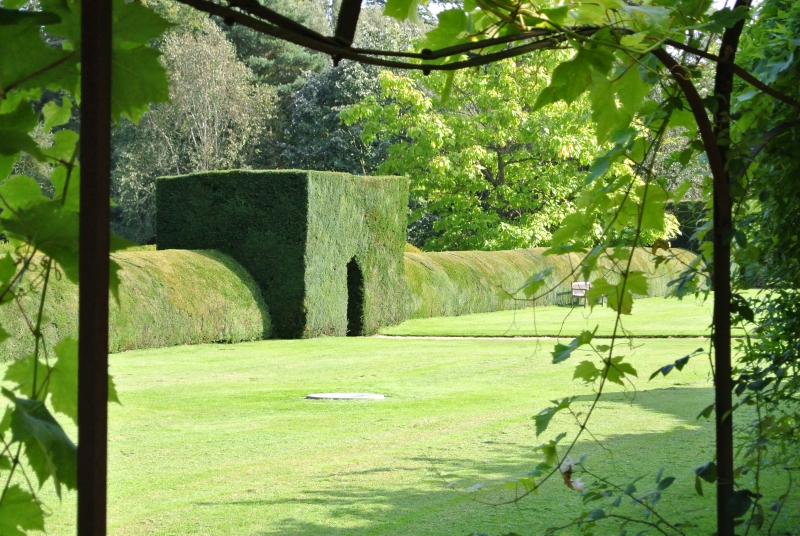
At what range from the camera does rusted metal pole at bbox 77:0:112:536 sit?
1.99 ft

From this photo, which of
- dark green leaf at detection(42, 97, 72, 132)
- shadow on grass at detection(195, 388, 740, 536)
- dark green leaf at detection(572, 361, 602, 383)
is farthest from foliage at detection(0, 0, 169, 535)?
shadow on grass at detection(195, 388, 740, 536)

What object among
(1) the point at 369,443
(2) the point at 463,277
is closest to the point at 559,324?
(2) the point at 463,277

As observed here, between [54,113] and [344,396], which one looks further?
[344,396]

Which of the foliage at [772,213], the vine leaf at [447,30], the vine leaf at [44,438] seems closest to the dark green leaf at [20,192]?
the vine leaf at [44,438]

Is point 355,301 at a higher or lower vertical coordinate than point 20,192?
lower

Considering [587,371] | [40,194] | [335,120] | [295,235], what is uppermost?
[335,120]

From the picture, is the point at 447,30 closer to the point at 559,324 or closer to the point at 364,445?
the point at 364,445

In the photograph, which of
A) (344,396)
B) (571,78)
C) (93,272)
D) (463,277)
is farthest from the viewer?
(463,277)

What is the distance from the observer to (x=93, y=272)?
606mm

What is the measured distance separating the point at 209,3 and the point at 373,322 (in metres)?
15.5

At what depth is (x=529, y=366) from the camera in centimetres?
1080

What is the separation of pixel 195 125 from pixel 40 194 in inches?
1455

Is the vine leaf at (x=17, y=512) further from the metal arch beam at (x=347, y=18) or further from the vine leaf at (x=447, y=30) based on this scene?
the vine leaf at (x=447, y=30)

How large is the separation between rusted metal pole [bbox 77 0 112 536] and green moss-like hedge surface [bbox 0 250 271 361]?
11.2 metres
